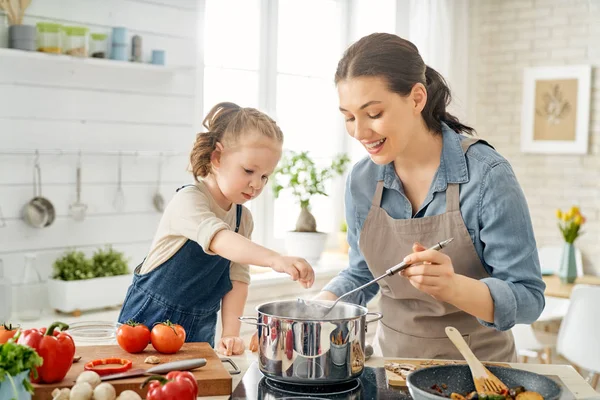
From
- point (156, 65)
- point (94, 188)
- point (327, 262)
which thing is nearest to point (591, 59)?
point (327, 262)

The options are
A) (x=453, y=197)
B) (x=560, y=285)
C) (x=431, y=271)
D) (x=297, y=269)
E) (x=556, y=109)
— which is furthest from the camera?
(x=556, y=109)

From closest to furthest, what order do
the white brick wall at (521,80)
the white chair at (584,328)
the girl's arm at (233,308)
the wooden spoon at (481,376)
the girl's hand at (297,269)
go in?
the wooden spoon at (481,376)
the girl's hand at (297,269)
the girl's arm at (233,308)
the white chair at (584,328)
the white brick wall at (521,80)

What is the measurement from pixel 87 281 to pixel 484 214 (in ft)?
7.02

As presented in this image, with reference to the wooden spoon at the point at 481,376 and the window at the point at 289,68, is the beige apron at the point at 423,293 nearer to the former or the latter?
the wooden spoon at the point at 481,376

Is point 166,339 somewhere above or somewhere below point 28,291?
above

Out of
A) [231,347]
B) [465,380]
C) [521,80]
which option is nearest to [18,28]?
[231,347]

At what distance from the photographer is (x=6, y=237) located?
3.46 metres

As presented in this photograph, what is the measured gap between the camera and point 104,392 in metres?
1.36

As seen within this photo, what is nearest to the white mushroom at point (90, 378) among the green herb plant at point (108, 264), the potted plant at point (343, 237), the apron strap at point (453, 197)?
the apron strap at point (453, 197)

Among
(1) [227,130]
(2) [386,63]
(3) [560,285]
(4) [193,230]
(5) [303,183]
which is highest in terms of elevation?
(2) [386,63]

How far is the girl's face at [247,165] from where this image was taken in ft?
7.16

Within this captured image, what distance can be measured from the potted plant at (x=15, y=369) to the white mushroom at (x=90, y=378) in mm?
124

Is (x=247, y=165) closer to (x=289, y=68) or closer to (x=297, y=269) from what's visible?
(x=297, y=269)

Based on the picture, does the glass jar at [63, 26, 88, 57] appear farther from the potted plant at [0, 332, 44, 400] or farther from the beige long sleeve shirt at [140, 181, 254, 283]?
the potted plant at [0, 332, 44, 400]
